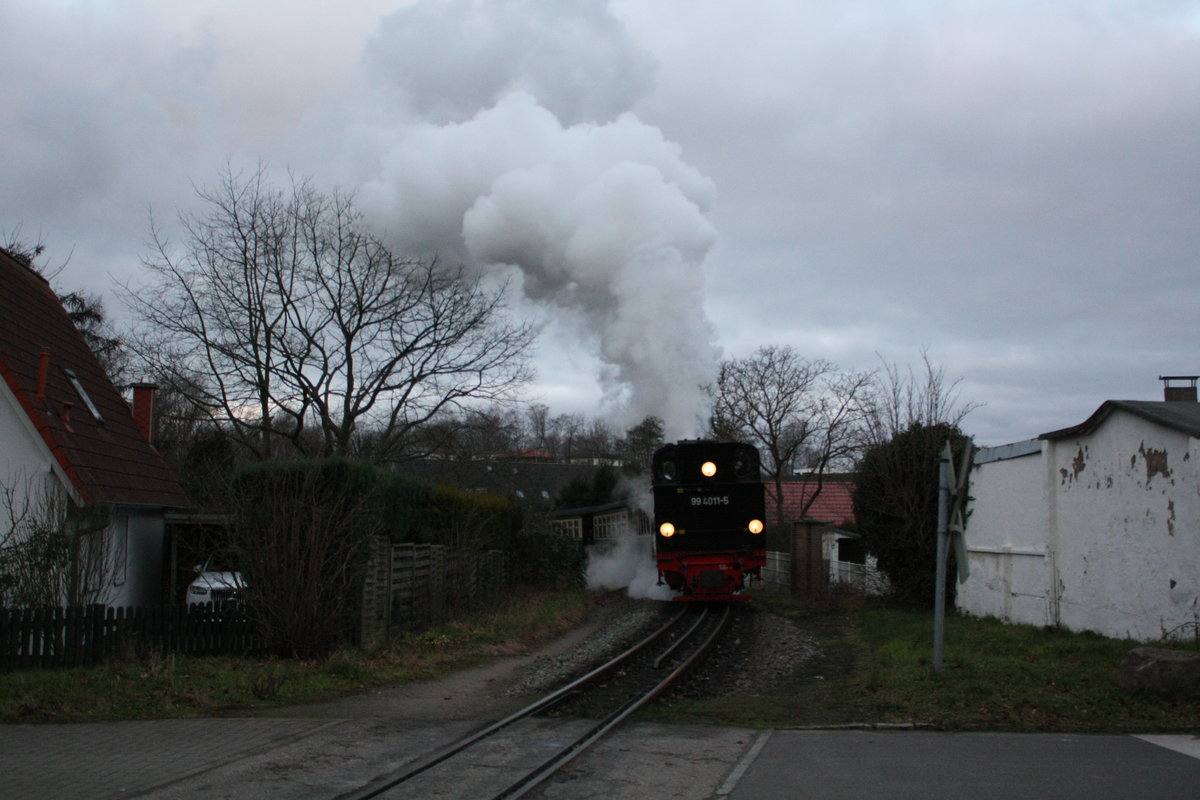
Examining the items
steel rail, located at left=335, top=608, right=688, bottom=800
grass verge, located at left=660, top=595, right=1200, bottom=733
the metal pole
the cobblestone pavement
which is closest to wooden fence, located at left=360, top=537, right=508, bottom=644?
steel rail, located at left=335, top=608, right=688, bottom=800

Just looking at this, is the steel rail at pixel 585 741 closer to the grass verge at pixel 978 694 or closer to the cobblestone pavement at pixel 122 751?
the grass verge at pixel 978 694

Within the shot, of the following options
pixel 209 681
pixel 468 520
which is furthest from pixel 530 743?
pixel 468 520

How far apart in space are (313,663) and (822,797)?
722 cm

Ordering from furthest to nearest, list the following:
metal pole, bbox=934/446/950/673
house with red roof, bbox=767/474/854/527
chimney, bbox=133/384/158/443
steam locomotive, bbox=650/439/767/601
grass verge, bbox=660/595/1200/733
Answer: house with red roof, bbox=767/474/854/527, steam locomotive, bbox=650/439/767/601, chimney, bbox=133/384/158/443, metal pole, bbox=934/446/950/673, grass verge, bbox=660/595/1200/733

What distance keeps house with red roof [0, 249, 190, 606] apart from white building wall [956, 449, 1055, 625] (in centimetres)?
1216

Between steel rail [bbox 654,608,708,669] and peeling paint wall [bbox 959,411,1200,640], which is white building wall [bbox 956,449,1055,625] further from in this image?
steel rail [bbox 654,608,708,669]

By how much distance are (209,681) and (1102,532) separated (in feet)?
34.1

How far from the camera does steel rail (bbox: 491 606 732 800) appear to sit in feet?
21.1

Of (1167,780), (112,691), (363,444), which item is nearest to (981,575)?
(1167,780)

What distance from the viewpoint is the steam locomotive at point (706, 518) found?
21438mm

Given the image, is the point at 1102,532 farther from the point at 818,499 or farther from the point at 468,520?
the point at 818,499

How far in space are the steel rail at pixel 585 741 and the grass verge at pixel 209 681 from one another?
9.32ft

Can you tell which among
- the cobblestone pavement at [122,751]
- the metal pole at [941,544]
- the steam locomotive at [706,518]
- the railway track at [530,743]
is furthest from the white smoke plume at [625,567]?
the cobblestone pavement at [122,751]

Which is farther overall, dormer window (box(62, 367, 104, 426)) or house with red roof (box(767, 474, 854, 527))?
house with red roof (box(767, 474, 854, 527))
